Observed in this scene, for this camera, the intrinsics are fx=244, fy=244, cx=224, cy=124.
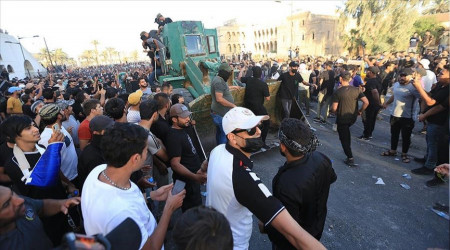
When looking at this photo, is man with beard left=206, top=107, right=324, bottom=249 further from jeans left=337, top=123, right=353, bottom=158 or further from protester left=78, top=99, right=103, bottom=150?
jeans left=337, top=123, right=353, bottom=158

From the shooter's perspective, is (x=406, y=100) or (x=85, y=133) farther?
(x=406, y=100)

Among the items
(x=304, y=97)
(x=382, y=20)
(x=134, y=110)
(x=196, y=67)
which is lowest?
(x=304, y=97)

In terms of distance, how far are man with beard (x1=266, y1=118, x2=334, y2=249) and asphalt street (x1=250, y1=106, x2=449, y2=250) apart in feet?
3.18

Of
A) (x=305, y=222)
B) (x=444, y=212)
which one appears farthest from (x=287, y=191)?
(x=444, y=212)

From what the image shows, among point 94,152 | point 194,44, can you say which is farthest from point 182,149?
point 194,44

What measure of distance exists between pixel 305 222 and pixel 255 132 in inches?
33.1

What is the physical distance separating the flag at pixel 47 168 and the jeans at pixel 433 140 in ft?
17.7

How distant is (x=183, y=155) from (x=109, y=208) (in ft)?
5.28

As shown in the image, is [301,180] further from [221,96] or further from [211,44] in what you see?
[211,44]

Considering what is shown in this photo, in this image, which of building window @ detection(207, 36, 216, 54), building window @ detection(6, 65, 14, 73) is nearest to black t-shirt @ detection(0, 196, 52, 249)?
building window @ detection(207, 36, 216, 54)

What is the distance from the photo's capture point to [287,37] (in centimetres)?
4931

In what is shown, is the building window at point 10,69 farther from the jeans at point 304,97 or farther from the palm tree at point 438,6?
the palm tree at point 438,6

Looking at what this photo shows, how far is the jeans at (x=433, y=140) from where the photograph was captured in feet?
13.2

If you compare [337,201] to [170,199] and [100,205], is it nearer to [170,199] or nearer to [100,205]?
[170,199]
